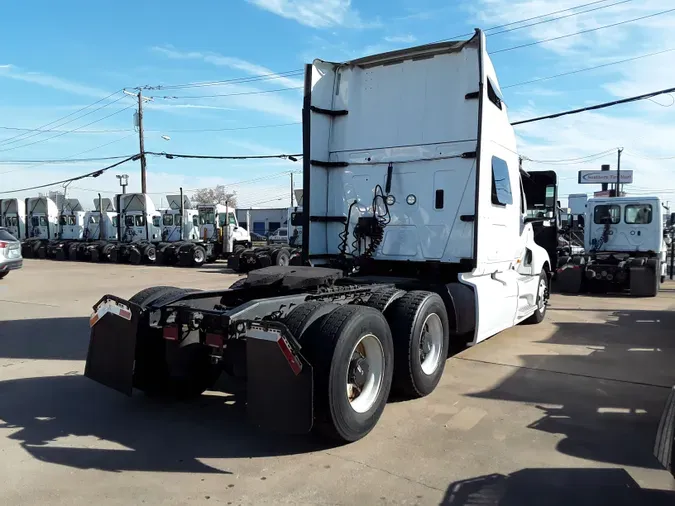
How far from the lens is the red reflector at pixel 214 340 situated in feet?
14.9

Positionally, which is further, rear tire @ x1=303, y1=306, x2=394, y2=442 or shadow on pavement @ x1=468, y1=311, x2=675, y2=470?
shadow on pavement @ x1=468, y1=311, x2=675, y2=470

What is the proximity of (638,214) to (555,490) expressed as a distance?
1382 cm

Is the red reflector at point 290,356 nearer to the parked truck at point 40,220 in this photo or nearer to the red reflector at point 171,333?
the red reflector at point 171,333

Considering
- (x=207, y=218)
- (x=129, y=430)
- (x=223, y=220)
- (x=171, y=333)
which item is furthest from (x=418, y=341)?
(x=207, y=218)

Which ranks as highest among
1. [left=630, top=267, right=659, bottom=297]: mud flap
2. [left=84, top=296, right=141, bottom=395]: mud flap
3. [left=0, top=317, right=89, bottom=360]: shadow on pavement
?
[left=84, top=296, right=141, bottom=395]: mud flap

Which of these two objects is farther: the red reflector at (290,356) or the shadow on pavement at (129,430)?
the shadow on pavement at (129,430)

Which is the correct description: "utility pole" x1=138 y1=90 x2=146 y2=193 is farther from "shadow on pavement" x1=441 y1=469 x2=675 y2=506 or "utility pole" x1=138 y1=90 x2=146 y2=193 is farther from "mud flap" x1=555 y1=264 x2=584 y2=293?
"shadow on pavement" x1=441 y1=469 x2=675 y2=506

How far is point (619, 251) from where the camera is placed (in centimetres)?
1568

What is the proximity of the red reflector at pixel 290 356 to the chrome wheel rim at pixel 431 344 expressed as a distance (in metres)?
2.04

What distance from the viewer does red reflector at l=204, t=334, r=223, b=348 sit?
179 inches

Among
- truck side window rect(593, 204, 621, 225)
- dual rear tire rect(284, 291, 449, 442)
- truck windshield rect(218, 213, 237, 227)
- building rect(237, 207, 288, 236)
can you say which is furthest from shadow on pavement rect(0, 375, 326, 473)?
building rect(237, 207, 288, 236)

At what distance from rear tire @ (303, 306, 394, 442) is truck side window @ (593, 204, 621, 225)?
1294cm

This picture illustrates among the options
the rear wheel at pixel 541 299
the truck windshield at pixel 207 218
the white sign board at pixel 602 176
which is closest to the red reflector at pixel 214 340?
the rear wheel at pixel 541 299

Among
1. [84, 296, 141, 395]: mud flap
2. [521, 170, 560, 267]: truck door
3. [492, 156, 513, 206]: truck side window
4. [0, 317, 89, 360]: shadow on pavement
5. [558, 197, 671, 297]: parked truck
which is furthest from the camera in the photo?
[558, 197, 671, 297]: parked truck
